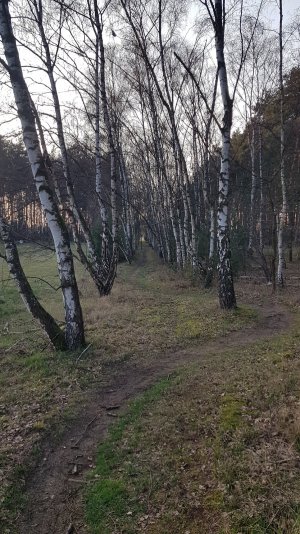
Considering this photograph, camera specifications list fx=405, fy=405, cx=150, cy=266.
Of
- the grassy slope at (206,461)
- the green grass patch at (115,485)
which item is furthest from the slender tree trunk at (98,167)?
the green grass patch at (115,485)

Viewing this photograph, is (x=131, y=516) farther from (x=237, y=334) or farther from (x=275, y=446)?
(x=237, y=334)

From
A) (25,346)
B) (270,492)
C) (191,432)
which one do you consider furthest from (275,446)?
(25,346)

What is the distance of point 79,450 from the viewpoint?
5449 millimetres

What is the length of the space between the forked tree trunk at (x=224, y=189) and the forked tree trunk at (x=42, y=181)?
4779mm

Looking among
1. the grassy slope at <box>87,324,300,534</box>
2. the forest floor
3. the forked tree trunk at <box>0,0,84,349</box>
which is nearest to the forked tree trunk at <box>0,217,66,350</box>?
the forked tree trunk at <box>0,0,84,349</box>

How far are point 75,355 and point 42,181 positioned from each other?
3.79 meters

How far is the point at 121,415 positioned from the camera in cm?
626

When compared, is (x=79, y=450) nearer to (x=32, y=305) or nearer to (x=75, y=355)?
(x=75, y=355)

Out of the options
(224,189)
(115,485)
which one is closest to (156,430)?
(115,485)

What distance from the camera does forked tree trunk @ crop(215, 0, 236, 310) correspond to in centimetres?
1122

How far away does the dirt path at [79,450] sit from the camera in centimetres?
421

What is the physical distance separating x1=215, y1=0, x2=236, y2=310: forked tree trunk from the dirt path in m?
2.54

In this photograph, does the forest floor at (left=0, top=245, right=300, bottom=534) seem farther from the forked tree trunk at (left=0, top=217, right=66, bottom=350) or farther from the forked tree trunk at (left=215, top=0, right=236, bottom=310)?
the forked tree trunk at (left=215, top=0, right=236, bottom=310)

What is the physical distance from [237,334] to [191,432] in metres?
4.91
